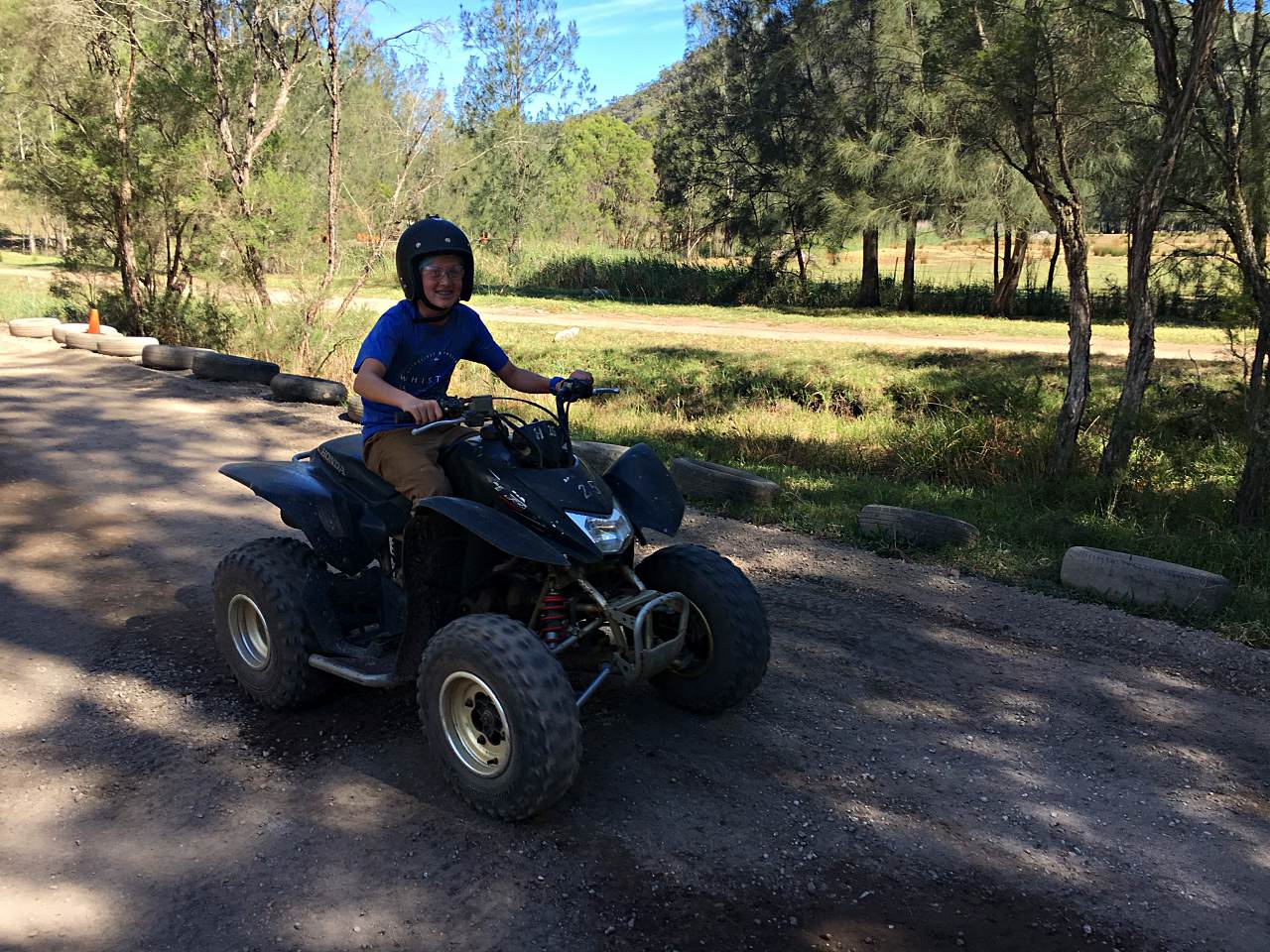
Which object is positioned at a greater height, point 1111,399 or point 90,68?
point 90,68

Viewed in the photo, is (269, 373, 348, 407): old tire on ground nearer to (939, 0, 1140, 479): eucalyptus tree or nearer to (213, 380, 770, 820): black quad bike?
(213, 380, 770, 820): black quad bike

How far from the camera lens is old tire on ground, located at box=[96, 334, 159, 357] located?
48.0 ft

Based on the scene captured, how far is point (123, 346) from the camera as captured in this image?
1462 centimetres

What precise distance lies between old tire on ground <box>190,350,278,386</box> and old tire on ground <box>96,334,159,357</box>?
2.05 meters

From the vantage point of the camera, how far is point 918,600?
258 inches

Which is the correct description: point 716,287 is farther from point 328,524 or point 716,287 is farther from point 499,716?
point 499,716

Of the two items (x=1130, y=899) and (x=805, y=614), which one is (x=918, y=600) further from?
(x=1130, y=899)

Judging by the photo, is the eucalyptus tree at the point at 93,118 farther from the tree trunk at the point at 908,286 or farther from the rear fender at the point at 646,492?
the tree trunk at the point at 908,286

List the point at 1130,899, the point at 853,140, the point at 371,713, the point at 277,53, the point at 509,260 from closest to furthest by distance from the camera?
the point at 1130,899 → the point at 371,713 → the point at 277,53 → the point at 853,140 → the point at 509,260

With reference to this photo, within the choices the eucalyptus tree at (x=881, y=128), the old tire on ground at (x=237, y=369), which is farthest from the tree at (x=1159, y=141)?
the eucalyptus tree at (x=881, y=128)

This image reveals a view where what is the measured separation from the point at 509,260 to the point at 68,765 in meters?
35.6

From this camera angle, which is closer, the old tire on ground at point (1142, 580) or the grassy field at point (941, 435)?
the old tire on ground at point (1142, 580)

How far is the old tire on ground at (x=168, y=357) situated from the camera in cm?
1365

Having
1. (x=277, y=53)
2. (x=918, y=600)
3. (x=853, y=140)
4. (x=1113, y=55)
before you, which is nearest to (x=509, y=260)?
(x=853, y=140)
